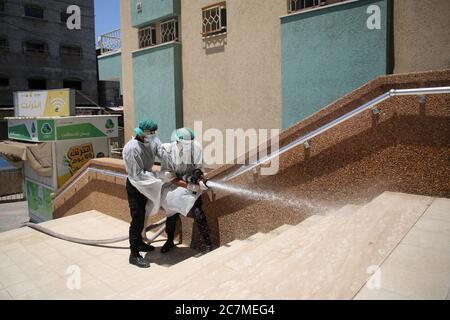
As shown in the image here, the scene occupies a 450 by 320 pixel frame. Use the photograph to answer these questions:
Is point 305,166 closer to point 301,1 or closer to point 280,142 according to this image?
point 280,142

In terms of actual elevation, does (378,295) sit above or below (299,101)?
below

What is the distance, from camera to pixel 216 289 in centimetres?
277

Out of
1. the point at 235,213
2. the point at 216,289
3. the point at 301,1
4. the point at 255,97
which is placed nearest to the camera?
the point at 216,289

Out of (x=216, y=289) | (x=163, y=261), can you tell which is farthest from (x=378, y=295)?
(x=163, y=261)

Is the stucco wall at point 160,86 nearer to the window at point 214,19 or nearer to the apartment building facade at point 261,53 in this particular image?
the apartment building facade at point 261,53

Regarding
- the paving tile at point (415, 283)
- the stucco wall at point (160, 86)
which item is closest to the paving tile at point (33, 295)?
the paving tile at point (415, 283)

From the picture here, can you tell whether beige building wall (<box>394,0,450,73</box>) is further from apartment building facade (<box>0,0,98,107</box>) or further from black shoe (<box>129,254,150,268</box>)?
apartment building facade (<box>0,0,98,107</box>)

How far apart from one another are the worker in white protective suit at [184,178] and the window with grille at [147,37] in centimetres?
875

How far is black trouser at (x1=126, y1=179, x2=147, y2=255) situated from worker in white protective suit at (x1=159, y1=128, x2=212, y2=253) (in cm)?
32

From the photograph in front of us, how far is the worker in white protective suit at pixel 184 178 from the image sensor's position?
519 cm

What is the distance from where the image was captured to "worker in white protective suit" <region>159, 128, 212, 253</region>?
17.0ft

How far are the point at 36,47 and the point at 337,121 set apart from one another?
33.5 m

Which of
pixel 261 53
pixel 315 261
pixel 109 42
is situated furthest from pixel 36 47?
pixel 315 261

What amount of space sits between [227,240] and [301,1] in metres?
6.02
